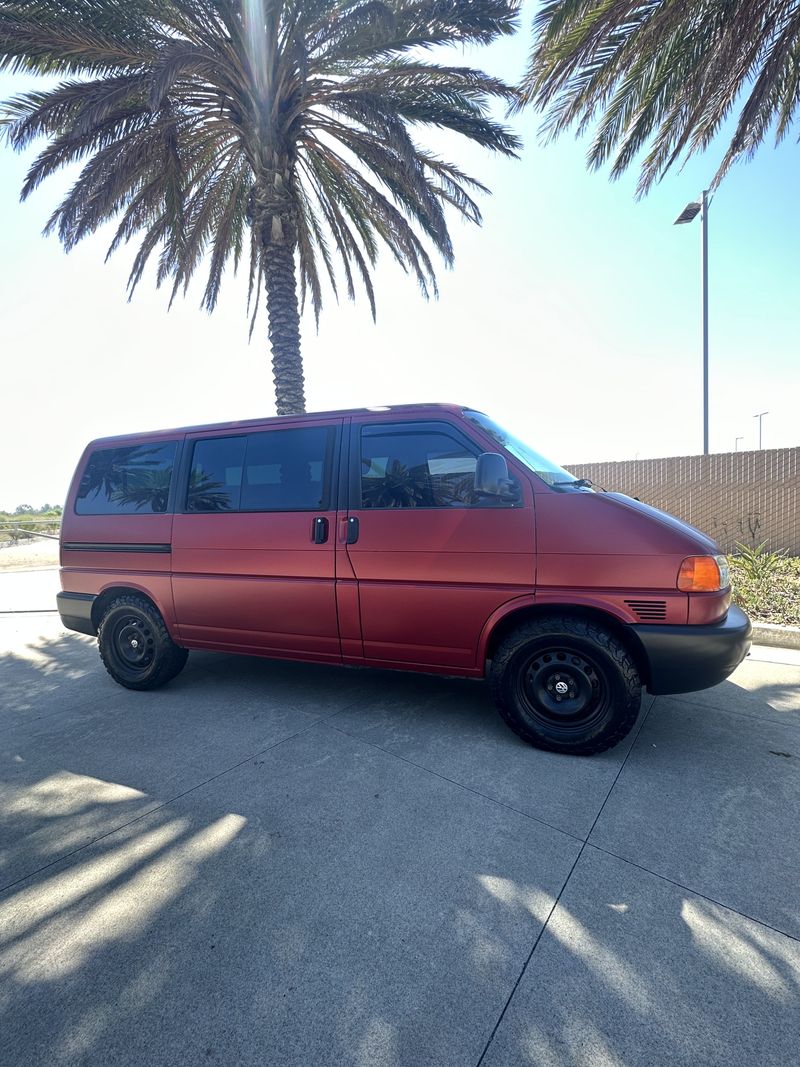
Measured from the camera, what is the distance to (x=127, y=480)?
449 centimetres

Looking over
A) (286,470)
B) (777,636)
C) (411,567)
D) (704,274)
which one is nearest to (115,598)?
(286,470)

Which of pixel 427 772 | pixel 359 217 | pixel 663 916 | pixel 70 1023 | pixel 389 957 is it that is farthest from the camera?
pixel 359 217

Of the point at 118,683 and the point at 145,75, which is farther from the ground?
the point at 145,75

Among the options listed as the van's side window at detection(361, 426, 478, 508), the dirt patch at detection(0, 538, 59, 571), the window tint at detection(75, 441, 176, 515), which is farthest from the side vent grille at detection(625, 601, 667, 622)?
the dirt patch at detection(0, 538, 59, 571)

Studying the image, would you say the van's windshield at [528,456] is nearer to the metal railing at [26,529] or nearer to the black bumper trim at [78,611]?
the black bumper trim at [78,611]

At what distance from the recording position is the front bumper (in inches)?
113

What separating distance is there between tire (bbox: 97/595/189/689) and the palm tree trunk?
470 centimetres

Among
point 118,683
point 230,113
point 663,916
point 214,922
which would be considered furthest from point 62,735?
point 230,113

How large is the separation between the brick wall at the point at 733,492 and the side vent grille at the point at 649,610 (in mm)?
7945

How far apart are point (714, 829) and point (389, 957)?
1.65 meters

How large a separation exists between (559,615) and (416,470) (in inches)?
51.0

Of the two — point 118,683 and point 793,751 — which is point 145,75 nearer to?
point 118,683

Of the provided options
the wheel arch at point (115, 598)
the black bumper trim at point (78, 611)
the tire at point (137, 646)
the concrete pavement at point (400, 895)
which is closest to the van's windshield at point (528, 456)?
the concrete pavement at point (400, 895)

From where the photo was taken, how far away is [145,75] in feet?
21.1
